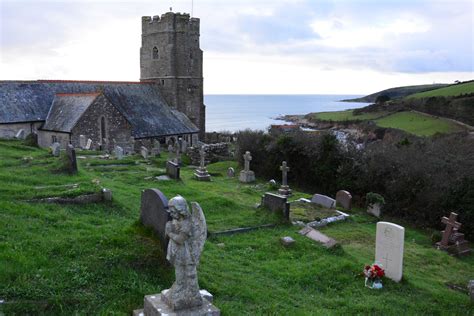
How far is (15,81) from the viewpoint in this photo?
3120 centimetres

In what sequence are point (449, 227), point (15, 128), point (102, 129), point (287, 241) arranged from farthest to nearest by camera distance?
1. point (15, 128)
2. point (102, 129)
3. point (449, 227)
4. point (287, 241)

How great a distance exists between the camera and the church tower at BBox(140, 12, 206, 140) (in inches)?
1537

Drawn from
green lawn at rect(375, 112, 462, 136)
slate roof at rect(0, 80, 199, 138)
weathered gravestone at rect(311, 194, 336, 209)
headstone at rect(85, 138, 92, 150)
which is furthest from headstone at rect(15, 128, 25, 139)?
green lawn at rect(375, 112, 462, 136)

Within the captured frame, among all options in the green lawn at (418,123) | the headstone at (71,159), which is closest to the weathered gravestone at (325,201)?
the headstone at (71,159)

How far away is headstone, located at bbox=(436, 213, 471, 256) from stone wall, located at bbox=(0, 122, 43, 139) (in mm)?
26302

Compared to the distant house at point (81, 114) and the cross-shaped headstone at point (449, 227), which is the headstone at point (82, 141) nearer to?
the distant house at point (81, 114)

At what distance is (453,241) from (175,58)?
3083cm

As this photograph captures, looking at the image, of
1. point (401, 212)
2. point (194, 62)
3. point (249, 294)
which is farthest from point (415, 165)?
point (194, 62)

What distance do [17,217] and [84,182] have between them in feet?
14.2

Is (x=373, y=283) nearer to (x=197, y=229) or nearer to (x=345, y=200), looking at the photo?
(x=197, y=229)

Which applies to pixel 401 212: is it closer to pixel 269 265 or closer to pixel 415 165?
pixel 415 165

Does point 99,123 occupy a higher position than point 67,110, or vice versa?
point 67,110

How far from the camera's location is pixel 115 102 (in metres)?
35.0

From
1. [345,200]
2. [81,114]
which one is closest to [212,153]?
[81,114]
